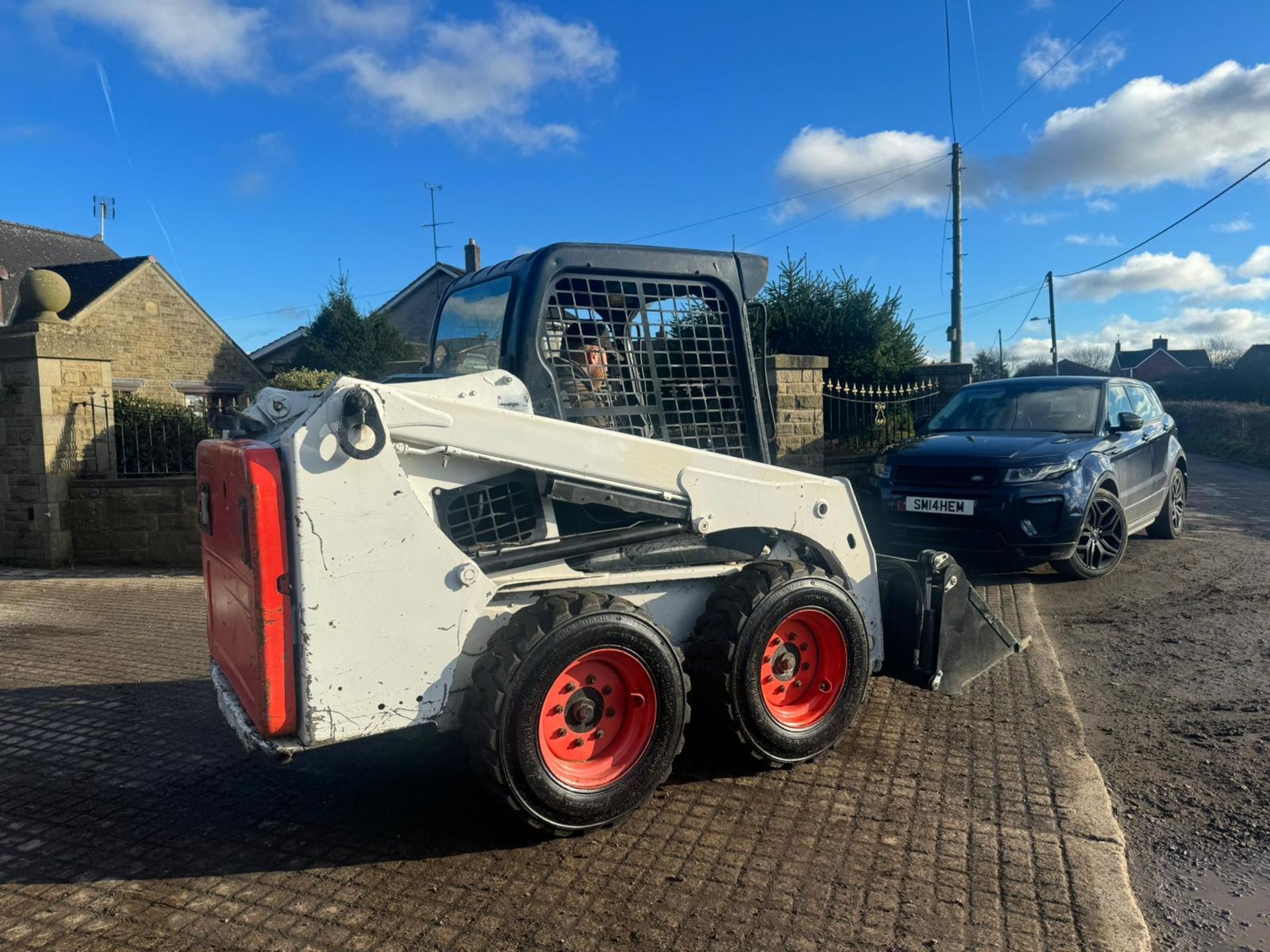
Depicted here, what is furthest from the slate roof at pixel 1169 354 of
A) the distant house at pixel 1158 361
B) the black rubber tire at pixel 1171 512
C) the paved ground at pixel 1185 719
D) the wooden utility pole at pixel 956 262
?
the paved ground at pixel 1185 719

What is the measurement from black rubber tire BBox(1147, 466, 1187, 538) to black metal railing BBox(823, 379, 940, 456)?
122 inches

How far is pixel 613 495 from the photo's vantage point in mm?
3484

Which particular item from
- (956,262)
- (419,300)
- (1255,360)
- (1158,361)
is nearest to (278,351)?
(419,300)

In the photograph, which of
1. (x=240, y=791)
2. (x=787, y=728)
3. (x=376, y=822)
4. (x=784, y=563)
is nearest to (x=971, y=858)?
(x=787, y=728)

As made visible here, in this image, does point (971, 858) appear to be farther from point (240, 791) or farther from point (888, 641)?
point (240, 791)

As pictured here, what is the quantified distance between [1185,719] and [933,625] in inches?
61.3

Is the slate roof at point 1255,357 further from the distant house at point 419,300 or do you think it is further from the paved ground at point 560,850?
the paved ground at point 560,850

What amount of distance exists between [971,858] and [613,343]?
94.4 inches

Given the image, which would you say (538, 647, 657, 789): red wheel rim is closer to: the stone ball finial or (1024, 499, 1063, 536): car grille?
(1024, 499, 1063, 536): car grille

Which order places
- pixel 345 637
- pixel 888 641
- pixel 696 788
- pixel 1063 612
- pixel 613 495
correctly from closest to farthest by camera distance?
pixel 345 637 → pixel 613 495 → pixel 696 788 → pixel 888 641 → pixel 1063 612

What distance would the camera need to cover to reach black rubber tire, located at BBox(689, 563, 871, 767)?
12.0 feet

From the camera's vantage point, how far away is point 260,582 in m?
2.93

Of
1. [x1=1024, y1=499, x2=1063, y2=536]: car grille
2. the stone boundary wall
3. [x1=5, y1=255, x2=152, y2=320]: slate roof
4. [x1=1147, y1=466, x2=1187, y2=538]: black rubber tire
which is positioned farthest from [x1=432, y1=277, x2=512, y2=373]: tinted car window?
[x1=5, y1=255, x2=152, y2=320]: slate roof

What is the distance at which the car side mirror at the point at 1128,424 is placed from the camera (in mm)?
8219
